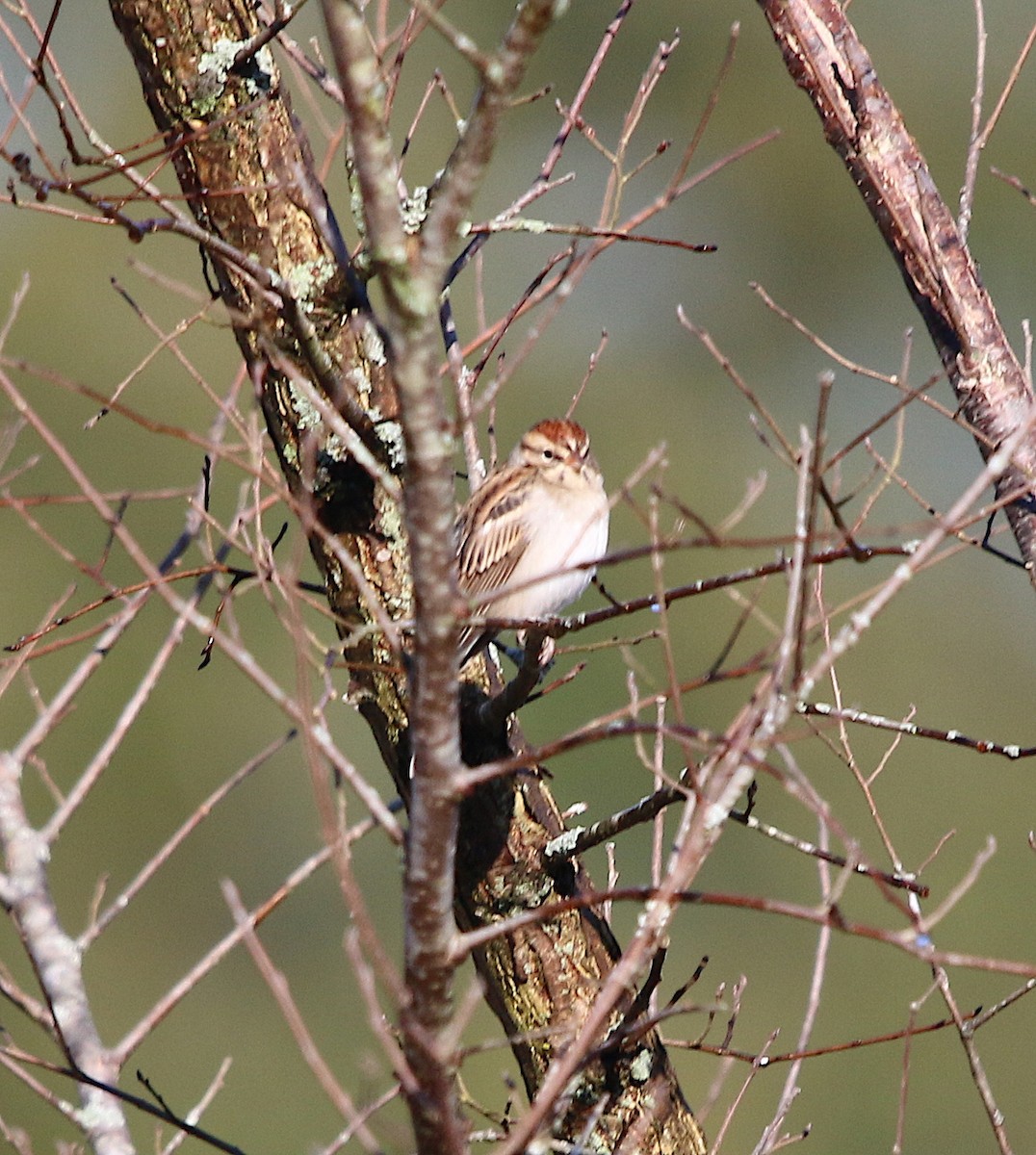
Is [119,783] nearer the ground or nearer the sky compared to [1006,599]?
nearer the ground

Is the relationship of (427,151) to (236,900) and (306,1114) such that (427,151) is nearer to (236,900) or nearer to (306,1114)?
(306,1114)

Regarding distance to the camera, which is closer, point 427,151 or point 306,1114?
point 306,1114

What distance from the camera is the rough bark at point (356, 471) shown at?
4.16 meters

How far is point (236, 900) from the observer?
2.43m

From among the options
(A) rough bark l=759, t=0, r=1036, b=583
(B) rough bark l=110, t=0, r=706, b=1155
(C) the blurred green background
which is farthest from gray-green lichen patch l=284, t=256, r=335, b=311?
(C) the blurred green background

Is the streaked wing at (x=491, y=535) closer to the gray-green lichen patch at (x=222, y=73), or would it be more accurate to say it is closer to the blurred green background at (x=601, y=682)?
the gray-green lichen patch at (x=222, y=73)

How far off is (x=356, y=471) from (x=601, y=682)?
1376cm

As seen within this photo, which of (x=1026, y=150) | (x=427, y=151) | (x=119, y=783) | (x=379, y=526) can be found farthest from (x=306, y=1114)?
(x=1026, y=150)

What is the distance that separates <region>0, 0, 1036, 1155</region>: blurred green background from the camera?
16.4 meters

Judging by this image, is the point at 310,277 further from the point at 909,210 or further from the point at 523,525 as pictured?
the point at 909,210

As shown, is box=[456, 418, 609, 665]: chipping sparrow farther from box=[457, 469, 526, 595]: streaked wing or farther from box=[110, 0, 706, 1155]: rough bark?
box=[110, 0, 706, 1155]: rough bark

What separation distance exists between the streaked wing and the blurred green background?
520 cm

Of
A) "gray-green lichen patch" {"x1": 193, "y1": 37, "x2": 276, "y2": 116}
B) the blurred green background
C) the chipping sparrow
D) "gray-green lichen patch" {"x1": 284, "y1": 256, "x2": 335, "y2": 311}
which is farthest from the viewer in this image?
the blurred green background

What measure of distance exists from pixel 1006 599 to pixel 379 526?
2204cm
